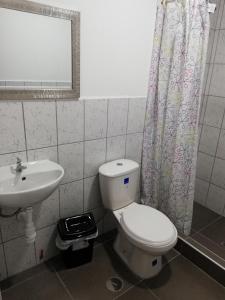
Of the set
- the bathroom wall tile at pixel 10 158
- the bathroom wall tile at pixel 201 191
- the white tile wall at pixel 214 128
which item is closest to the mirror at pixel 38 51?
the bathroom wall tile at pixel 10 158

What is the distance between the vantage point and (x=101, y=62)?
1580 millimetres

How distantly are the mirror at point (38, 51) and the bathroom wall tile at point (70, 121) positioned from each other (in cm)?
7

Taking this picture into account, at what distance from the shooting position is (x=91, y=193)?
1.88 meters

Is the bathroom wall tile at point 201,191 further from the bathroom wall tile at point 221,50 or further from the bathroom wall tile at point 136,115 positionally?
the bathroom wall tile at point 221,50

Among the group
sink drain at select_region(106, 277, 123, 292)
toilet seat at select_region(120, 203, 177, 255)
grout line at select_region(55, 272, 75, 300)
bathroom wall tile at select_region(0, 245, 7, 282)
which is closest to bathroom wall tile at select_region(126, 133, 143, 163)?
toilet seat at select_region(120, 203, 177, 255)

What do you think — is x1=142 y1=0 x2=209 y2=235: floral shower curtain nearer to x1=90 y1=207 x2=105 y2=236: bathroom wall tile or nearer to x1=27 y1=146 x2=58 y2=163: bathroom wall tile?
x1=90 y1=207 x2=105 y2=236: bathroom wall tile

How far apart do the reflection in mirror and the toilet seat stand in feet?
3.43

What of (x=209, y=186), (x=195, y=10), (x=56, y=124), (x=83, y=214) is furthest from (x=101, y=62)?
(x=209, y=186)

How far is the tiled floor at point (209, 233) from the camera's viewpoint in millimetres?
1833

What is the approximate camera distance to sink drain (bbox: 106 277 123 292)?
161 cm

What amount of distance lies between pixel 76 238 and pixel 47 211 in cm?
29

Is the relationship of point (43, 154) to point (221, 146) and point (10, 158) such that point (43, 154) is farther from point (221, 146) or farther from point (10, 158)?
point (221, 146)

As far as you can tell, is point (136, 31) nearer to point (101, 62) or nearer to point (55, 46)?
point (101, 62)

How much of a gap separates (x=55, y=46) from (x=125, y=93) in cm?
64
